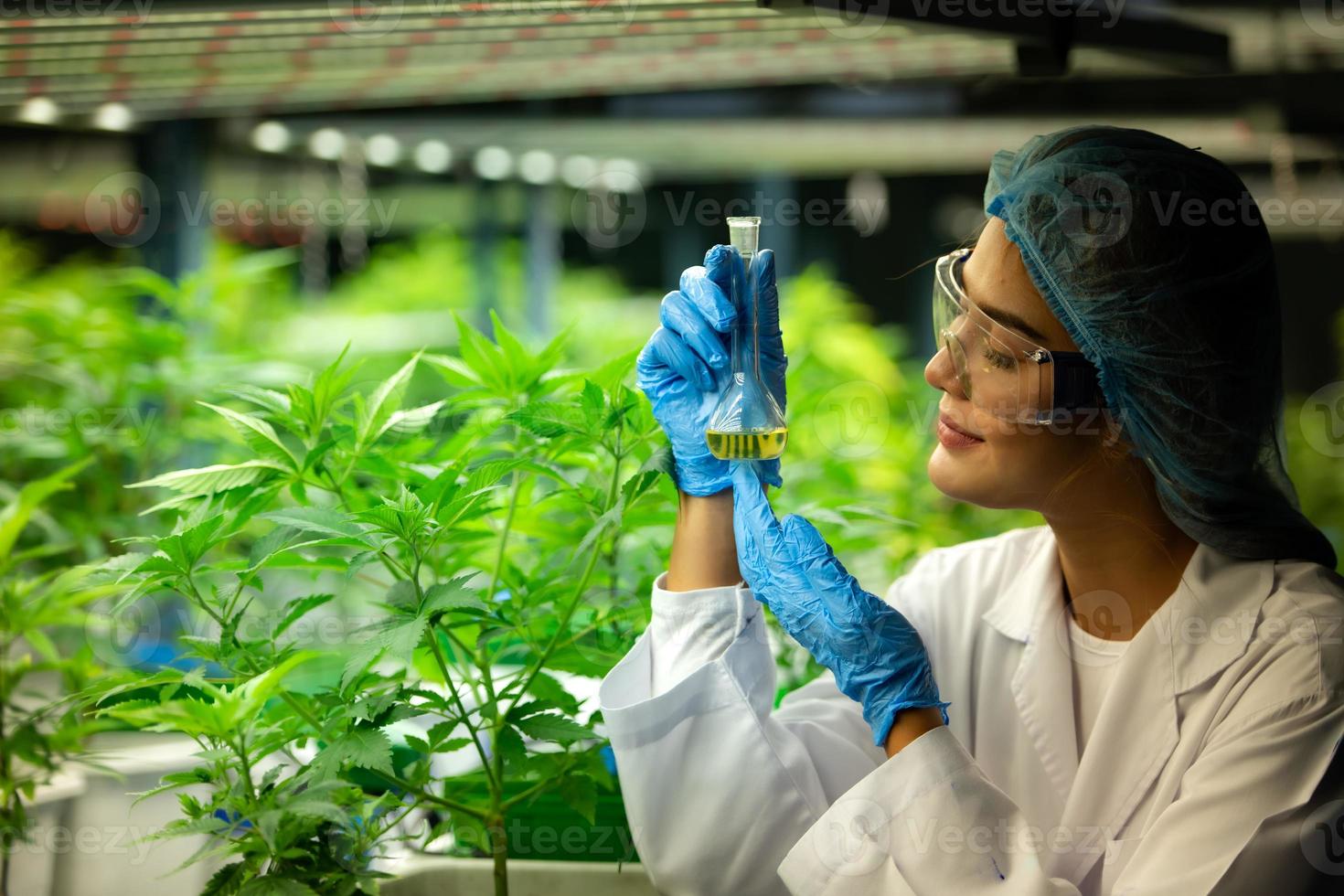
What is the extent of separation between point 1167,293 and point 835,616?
49 cm

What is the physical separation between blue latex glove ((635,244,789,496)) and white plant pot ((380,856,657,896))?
0.52m

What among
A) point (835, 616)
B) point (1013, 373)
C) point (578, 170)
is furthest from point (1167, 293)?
point (578, 170)

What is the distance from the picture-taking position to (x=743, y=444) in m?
1.20

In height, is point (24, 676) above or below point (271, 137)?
below

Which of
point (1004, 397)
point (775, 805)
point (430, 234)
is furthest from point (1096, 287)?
point (430, 234)

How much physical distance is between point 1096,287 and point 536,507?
68 cm

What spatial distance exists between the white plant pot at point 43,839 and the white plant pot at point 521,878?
0.48 metres

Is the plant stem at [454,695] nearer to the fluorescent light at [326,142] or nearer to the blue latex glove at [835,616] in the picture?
the blue latex glove at [835,616]

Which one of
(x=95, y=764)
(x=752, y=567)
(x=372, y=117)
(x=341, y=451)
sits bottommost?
(x=95, y=764)

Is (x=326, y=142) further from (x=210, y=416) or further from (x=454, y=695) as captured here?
(x=454, y=695)

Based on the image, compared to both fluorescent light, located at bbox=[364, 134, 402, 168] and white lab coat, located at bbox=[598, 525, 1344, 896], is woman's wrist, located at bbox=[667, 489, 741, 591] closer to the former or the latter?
white lab coat, located at bbox=[598, 525, 1344, 896]

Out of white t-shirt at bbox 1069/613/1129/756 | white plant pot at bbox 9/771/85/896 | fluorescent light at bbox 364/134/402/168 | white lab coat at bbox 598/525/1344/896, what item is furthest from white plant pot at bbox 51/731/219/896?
fluorescent light at bbox 364/134/402/168

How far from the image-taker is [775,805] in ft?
4.07

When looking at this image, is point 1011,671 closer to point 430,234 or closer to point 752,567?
point 752,567
